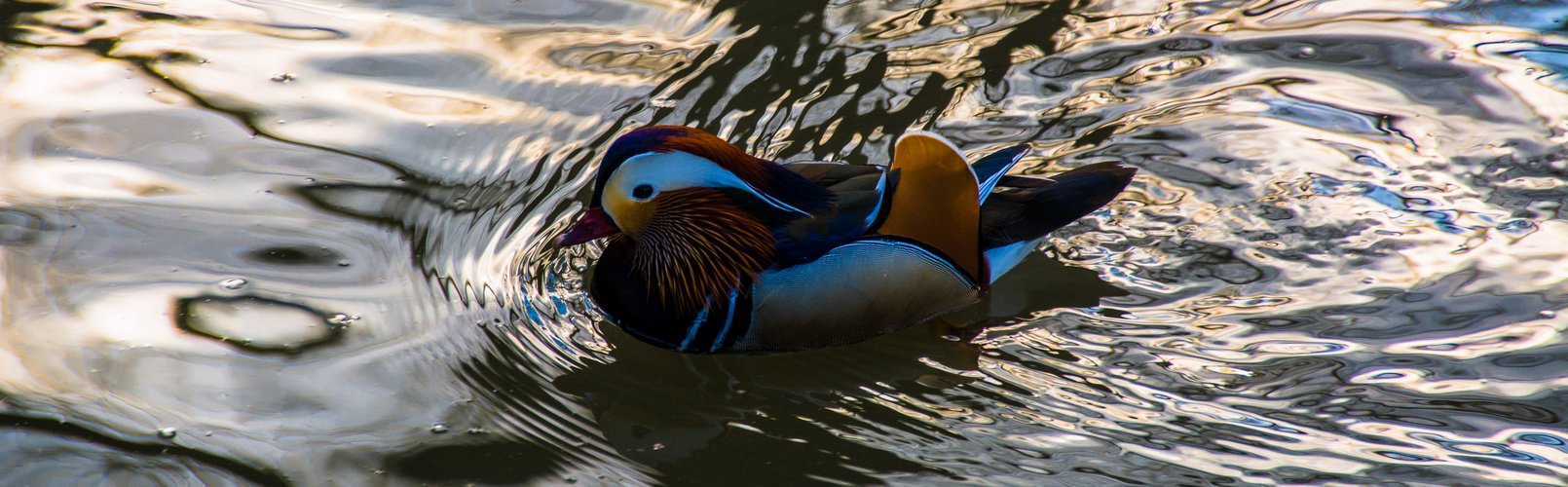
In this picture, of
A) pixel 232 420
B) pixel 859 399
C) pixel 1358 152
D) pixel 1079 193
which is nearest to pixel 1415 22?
pixel 1358 152

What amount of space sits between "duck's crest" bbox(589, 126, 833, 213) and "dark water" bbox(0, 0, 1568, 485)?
494mm

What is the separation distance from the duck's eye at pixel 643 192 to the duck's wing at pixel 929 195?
0.68 m

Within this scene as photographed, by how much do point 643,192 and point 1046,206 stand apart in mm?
1326

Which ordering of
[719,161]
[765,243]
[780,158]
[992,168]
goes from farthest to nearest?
[780,158] < [992,168] < [765,243] < [719,161]

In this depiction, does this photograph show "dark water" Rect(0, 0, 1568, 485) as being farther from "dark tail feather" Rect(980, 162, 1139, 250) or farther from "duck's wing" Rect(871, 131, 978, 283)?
"duck's wing" Rect(871, 131, 978, 283)

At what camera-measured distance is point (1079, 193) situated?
12.1 feet

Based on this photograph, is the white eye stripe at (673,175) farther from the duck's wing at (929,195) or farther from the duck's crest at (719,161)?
the duck's wing at (929,195)

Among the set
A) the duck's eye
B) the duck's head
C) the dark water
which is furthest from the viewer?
the duck's eye

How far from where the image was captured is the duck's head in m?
3.21

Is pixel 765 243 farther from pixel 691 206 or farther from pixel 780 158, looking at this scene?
pixel 780 158

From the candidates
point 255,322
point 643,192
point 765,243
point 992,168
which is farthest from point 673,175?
point 255,322

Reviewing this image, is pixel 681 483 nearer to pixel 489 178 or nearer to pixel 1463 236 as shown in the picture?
pixel 489 178

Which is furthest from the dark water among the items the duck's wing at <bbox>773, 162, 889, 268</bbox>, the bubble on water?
the duck's wing at <bbox>773, 162, 889, 268</bbox>

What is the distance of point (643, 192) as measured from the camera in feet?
11.0
